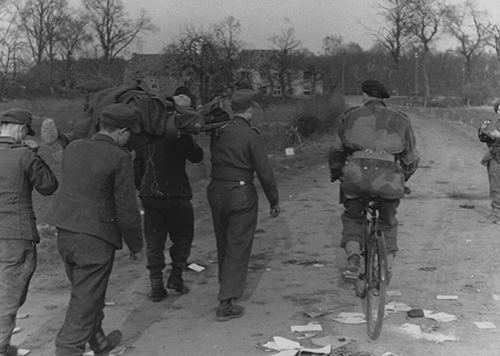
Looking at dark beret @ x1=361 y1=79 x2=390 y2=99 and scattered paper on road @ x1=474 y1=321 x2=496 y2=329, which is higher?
dark beret @ x1=361 y1=79 x2=390 y2=99

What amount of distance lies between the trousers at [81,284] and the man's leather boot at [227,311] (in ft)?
5.11

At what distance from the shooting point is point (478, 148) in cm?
2138

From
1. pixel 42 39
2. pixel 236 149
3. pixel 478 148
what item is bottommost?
pixel 478 148

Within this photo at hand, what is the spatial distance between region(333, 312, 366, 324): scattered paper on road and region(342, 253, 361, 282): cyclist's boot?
1.09ft

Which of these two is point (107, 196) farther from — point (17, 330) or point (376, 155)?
point (376, 155)

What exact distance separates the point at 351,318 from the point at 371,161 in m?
1.45

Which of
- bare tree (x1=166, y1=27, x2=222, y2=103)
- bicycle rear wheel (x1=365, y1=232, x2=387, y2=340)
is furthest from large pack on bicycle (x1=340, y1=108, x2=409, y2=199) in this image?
bare tree (x1=166, y1=27, x2=222, y2=103)

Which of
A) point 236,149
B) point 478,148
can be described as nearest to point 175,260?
point 236,149

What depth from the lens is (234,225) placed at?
5965 mm

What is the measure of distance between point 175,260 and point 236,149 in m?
1.55

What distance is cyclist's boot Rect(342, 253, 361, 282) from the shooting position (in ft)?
18.8

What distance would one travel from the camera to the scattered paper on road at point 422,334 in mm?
5141

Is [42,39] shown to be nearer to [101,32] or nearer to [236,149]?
[101,32]

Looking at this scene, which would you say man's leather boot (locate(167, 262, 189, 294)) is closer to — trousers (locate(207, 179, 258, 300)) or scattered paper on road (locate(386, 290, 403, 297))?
trousers (locate(207, 179, 258, 300))
